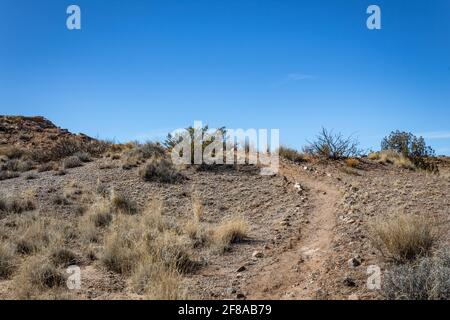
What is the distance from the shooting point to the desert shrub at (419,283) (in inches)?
192

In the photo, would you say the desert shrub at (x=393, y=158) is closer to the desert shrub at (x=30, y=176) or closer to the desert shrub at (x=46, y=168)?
the desert shrub at (x=46, y=168)

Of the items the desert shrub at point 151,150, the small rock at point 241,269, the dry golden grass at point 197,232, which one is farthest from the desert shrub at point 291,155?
the small rock at point 241,269

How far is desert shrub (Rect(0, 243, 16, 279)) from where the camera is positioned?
23.5 feet

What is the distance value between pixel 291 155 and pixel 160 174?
19.7 feet

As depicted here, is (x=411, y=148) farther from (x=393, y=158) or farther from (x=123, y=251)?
(x=123, y=251)

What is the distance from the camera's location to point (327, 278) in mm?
5902

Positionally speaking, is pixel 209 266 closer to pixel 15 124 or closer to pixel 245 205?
pixel 245 205

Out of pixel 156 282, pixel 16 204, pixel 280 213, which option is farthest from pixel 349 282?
pixel 16 204

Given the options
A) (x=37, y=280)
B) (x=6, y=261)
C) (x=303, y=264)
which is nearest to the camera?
(x=37, y=280)

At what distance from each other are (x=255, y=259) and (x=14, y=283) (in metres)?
3.63

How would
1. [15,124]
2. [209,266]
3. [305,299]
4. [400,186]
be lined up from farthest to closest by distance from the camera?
1. [15,124]
2. [400,186]
3. [209,266]
4. [305,299]

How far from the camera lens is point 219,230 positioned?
8.79 metres
